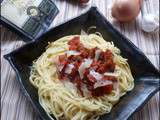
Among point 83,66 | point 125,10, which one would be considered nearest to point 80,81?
point 83,66

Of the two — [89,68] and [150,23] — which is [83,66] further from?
[150,23]

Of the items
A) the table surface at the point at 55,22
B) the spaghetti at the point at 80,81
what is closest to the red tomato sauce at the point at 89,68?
the spaghetti at the point at 80,81

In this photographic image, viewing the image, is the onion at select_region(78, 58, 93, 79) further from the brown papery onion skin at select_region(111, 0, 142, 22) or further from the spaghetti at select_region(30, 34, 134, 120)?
the brown papery onion skin at select_region(111, 0, 142, 22)

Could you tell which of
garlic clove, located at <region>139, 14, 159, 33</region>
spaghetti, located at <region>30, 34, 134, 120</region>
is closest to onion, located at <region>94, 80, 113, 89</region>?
→ spaghetti, located at <region>30, 34, 134, 120</region>

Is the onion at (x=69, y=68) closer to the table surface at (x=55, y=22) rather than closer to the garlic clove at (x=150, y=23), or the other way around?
the table surface at (x=55, y=22)

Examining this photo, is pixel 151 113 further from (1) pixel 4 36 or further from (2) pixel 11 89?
(1) pixel 4 36

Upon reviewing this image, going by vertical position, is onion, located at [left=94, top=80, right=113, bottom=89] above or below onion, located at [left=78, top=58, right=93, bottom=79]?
below
